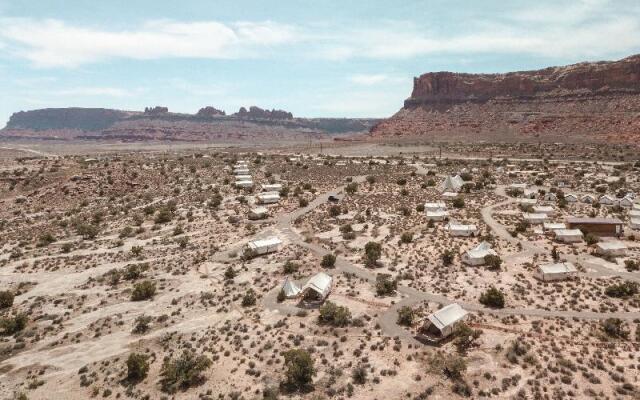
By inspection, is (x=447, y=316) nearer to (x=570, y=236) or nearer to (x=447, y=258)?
(x=447, y=258)

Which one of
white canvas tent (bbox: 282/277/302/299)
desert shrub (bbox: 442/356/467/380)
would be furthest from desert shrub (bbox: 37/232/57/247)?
desert shrub (bbox: 442/356/467/380)

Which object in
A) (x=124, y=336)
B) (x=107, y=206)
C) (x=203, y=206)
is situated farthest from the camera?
(x=107, y=206)

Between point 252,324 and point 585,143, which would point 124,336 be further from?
point 585,143

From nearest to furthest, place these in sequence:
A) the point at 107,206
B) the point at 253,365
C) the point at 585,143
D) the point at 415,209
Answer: the point at 253,365
the point at 415,209
the point at 107,206
the point at 585,143

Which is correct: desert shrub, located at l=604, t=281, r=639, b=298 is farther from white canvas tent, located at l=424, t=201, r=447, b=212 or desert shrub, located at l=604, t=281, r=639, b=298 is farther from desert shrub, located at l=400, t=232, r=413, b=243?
white canvas tent, located at l=424, t=201, r=447, b=212

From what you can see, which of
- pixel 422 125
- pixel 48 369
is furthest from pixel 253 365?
pixel 422 125

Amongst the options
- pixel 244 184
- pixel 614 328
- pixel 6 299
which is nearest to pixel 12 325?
pixel 6 299

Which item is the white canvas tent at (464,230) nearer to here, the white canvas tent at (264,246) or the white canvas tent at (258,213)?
the white canvas tent at (264,246)
